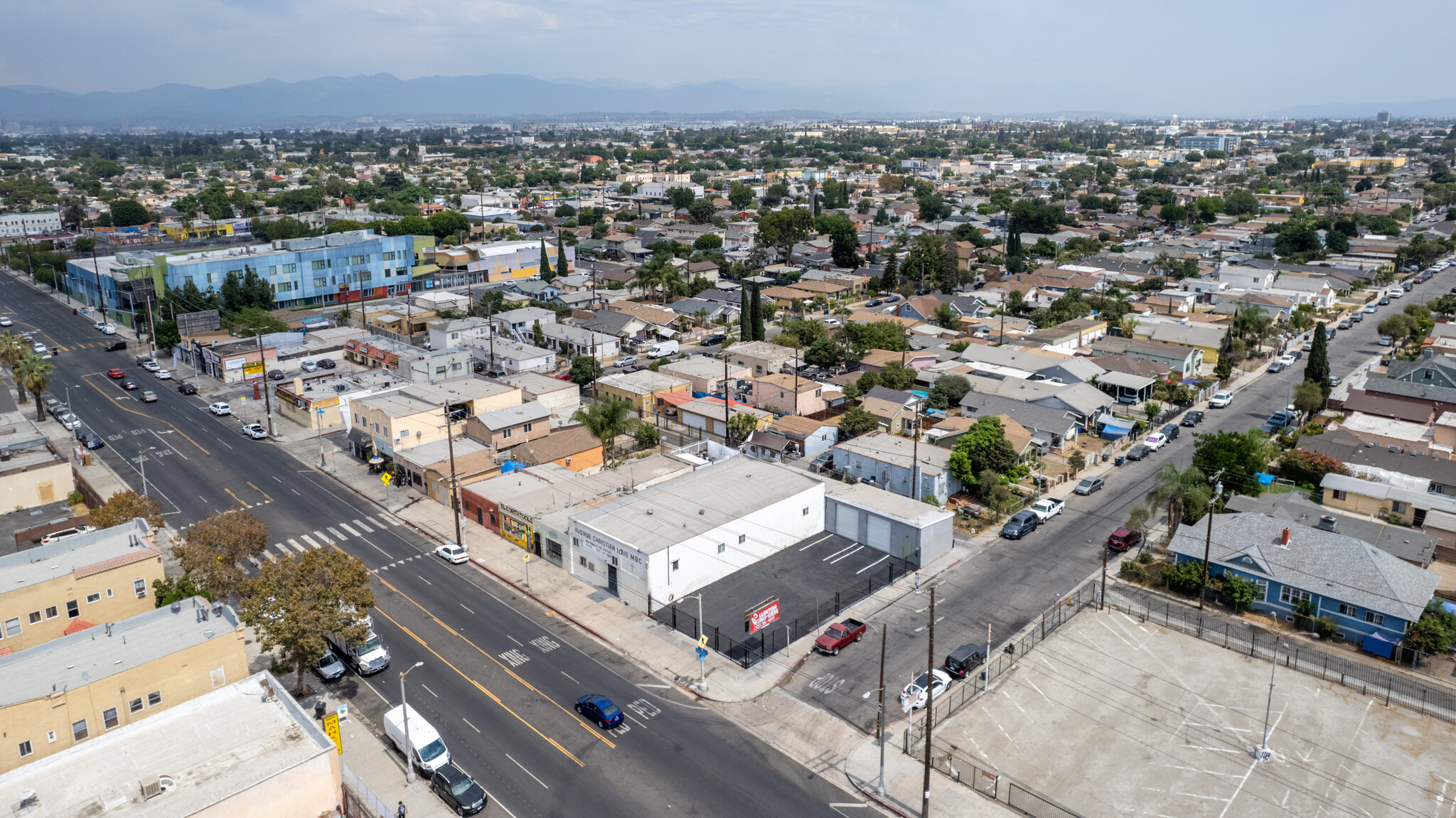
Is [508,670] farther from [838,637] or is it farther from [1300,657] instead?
[1300,657]

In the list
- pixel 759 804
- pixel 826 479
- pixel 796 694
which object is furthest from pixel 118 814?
pixel 826 479

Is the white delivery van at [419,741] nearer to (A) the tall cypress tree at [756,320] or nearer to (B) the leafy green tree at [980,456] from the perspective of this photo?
(B) the leafy green tree at [980,456]

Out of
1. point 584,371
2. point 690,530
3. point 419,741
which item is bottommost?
point 419,741

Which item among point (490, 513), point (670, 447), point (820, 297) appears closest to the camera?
point (490, 513)

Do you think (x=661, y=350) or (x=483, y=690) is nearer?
(x=483, y=690)

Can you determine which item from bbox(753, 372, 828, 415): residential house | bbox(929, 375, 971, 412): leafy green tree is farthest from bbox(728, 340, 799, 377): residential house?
bbox(929, 375, 971, 412): leafy green tree

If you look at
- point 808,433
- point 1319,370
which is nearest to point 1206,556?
point 808,433

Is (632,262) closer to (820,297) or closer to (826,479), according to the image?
(820,297)
